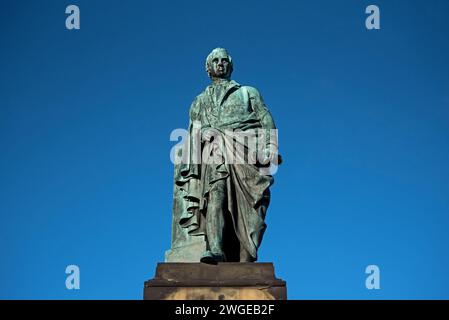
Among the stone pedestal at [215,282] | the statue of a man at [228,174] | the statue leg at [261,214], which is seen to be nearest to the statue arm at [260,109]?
the statue of a man at [228,174]

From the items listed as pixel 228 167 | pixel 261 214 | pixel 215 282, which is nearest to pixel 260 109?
pixel 228 167

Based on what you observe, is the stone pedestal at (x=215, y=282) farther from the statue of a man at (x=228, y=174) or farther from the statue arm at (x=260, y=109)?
the statue arm at (x=260, y=109)

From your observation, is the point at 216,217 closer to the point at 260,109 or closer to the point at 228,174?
the point at 228,174

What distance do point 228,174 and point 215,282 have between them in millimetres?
1987

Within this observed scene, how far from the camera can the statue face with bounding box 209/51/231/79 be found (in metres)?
13.4

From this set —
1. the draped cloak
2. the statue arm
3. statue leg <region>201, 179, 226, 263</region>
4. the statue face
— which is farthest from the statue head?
statue leg <region>201, 179, 226, 263</region>

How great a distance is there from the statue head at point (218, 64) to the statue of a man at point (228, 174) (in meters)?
0.29

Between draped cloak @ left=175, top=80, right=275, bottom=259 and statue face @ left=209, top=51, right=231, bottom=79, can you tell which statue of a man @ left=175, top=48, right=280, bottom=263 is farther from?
statue face @ left=209, top=51, right=231, bottom=79

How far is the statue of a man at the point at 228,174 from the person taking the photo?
12.0 m
